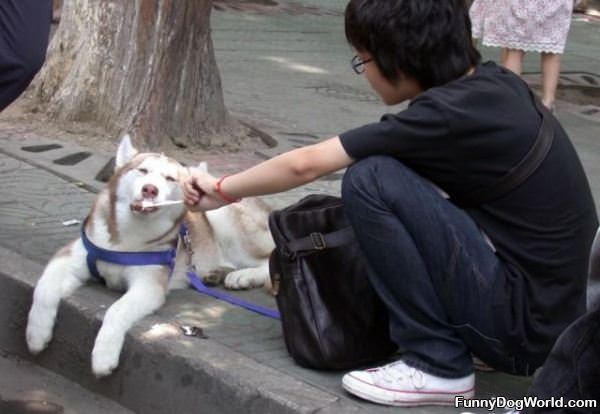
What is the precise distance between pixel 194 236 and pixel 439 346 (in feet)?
4.64

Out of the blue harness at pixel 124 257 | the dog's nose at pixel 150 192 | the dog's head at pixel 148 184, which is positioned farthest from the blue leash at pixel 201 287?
the dog's nose at pixel 150 192

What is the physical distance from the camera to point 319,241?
371cm

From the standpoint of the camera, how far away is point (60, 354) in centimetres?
425

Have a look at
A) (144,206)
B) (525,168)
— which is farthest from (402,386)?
(144,206)

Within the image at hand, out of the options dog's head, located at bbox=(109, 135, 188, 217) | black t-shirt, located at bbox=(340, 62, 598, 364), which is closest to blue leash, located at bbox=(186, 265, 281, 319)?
dog's head, located at bbox=(109, 135, 188, 217)

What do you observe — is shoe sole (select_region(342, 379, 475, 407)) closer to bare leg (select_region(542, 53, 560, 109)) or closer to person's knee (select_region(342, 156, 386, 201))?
person's knee (select_region(342, 156, 386, 201))

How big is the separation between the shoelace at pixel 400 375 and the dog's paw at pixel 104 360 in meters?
0.96

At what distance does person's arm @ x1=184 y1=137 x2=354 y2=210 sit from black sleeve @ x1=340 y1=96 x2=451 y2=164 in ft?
0.19

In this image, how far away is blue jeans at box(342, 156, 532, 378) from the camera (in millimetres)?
3451

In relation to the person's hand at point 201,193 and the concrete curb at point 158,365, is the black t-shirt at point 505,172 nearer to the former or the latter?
the person's hand at point 201,193

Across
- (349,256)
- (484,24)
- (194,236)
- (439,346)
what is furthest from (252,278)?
(484,24)

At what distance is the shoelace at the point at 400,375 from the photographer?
3545mm

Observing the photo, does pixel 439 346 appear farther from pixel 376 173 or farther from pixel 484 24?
pixel 484 24

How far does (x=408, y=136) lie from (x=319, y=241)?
51 cm
